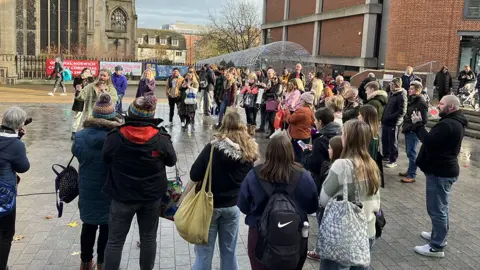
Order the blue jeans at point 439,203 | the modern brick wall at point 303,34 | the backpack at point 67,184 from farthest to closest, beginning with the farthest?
the modern brick wall at point 303,34 < the blue jeans at point 439,203 < the backpack at point 67,184

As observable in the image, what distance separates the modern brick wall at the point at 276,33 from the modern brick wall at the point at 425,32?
21.3 m

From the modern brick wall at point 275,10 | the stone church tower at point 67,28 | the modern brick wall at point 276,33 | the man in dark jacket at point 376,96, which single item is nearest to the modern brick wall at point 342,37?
the modern brick wall at point 276,33

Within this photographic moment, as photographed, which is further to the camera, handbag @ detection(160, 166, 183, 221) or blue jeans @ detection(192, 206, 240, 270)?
handbag @ detection(160, 166, 183, 221)

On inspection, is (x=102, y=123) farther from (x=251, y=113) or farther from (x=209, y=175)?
(x=251, y=113)

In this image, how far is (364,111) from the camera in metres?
6.07

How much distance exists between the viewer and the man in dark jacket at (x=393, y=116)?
31.4ft

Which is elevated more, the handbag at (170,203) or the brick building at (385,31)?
the brick building at (385,31)

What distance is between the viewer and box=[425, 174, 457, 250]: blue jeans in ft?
Answer: 17.5

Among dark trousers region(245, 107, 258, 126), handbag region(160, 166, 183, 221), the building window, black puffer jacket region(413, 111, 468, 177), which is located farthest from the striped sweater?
the building window

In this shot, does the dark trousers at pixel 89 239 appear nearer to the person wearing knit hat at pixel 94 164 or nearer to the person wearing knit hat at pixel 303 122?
the person wearing knit hat at pixel 94 164

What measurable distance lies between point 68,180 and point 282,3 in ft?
159

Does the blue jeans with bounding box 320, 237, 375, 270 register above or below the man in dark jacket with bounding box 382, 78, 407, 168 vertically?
below

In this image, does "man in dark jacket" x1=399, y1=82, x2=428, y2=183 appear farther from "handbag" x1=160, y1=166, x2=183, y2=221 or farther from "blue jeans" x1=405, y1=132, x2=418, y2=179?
"handbag" x1=160, y1=166, x2=183, y2=221

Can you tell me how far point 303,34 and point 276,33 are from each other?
8.21m
